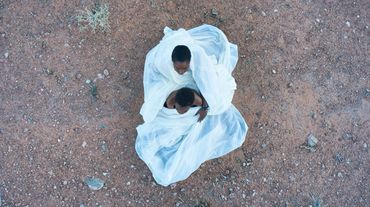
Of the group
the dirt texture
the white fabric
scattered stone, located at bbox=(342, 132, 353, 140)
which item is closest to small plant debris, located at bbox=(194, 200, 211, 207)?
the dirt texture

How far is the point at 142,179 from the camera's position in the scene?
4.05 metres

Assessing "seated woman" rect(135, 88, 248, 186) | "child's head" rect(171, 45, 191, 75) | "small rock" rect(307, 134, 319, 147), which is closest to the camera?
"child's head" rect(171, 45, 191, 75)

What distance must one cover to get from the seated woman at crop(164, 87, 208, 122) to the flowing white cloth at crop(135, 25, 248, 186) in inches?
2.2

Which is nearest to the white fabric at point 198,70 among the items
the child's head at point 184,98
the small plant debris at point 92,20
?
the child's head at point 184,98

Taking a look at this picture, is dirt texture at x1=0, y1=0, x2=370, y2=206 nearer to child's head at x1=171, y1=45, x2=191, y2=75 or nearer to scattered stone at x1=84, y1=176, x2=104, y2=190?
scattered stone at x1=84, y1=176, x2=104, y2=190

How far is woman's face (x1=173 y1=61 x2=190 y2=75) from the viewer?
3.05 m

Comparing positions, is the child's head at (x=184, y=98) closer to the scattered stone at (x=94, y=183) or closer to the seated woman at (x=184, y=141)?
the seated woman at (x=184, y=141)

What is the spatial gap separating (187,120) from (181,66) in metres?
0.66

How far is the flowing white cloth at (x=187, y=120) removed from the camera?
3400mm

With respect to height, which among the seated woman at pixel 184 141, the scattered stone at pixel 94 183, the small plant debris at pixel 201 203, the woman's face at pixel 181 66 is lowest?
the small plant debris at pixel 201 203

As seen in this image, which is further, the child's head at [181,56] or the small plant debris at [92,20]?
the small plant debris at [92,20]

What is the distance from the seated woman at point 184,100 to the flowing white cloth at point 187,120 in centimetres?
5

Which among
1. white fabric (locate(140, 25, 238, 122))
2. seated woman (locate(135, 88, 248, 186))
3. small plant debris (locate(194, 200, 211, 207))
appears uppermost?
white fabric (locate(140, 25, 238, 122))

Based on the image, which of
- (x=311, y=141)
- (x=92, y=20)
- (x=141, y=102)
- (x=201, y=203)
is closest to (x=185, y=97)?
(x=141, y=102)
